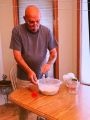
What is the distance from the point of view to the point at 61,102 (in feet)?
5.44

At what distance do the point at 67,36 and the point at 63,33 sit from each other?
0.08m

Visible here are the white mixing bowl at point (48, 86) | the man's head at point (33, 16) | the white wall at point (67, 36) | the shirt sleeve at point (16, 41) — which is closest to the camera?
the white mixing bowl at point (48, 86)

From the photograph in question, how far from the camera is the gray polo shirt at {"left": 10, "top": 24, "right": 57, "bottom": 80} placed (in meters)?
2.15

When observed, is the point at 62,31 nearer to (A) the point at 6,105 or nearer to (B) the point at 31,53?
(B) the point at 31,53

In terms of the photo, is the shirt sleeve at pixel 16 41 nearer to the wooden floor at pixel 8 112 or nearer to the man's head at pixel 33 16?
the man's head at pixel 33 16

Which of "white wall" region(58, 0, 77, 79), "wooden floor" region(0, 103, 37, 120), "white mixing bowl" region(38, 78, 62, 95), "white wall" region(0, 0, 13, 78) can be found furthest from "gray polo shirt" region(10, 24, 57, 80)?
"white wall" region(0, 0, 13, 78)

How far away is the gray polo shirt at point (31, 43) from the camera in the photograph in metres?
2.15

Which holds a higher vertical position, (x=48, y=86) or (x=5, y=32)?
(x=5, y=32)

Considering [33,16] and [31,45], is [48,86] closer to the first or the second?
[31,45]

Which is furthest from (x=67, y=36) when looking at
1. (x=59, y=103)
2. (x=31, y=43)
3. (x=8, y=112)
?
(x=59, y=103)

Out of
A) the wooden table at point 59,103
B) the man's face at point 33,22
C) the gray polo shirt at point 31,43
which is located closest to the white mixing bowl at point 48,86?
the wooden table at point 59,103

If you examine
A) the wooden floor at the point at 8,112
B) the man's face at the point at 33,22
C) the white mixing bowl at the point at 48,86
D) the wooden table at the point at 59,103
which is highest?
→ the man's face at the point at 33,22

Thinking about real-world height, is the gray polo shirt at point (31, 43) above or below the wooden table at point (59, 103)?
above

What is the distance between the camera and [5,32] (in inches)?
138
